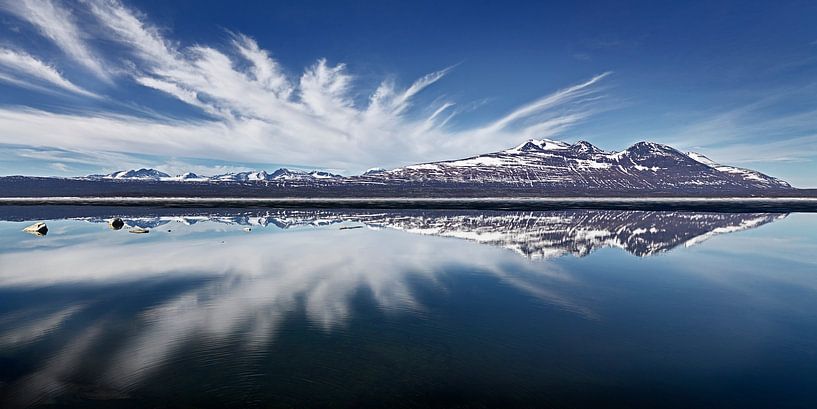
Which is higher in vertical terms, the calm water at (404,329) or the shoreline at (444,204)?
the shoreline at (444,204)

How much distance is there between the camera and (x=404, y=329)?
1497 centimetres

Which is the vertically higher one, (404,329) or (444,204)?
(444,204)

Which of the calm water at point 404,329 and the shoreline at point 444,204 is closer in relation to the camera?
the calm water at point 404,329

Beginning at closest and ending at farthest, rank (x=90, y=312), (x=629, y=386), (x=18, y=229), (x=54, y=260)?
(x=629, y=386) < (x=90, y=312) < (x=54, y=260) < (x=18, y=229)

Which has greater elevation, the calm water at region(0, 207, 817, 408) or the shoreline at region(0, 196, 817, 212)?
the shoreline at region(0, 196, 817, 212)

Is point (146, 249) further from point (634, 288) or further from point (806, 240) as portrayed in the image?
point (806, 240)

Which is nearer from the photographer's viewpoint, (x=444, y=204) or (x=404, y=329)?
(x=404, y=329)

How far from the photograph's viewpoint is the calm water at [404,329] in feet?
34.7

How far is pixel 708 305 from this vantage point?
61.0 ft

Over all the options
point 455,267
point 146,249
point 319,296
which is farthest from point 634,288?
point 146,249

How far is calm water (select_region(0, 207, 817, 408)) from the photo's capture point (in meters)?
10.6

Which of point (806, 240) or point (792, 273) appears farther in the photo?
point (806, 240)

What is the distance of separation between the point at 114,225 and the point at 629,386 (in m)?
54.2

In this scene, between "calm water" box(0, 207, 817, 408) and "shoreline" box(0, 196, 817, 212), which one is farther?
"shoreline" box(0, 196, 817, 212)
